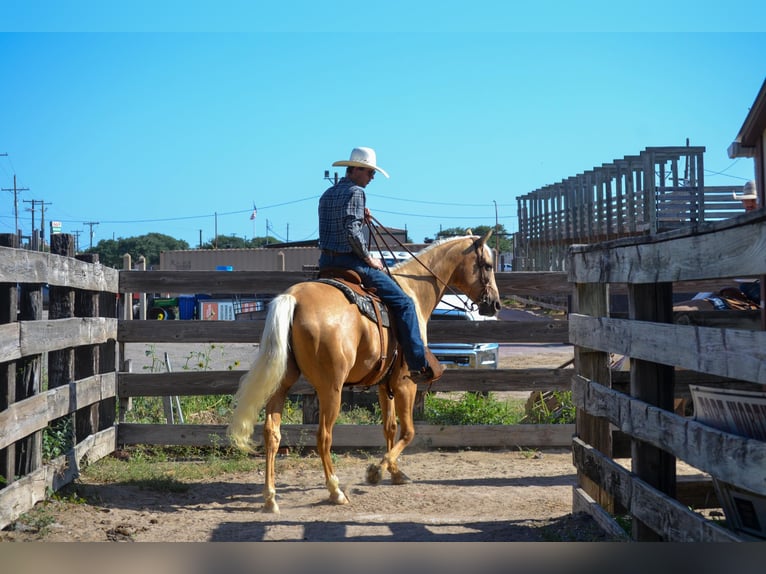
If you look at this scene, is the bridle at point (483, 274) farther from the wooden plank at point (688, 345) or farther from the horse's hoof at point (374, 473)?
the wooden plank at point (688, 345)

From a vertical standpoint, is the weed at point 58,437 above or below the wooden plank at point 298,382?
below

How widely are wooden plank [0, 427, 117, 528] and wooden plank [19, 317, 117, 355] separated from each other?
2.96 ft

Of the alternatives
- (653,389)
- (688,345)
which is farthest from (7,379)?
(688,345)

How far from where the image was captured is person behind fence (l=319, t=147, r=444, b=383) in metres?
7.18

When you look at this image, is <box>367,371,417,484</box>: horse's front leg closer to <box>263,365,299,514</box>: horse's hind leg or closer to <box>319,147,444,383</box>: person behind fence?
<box>319,147,444,383</box>: person behind fence

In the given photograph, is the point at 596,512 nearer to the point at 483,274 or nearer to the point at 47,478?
the point at 483,274

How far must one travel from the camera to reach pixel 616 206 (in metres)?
30.2

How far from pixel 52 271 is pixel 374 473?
126 inches

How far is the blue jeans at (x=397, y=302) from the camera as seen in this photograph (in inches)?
291

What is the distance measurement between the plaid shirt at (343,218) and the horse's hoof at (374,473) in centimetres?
187

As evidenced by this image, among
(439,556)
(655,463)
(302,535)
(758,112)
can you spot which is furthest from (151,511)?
(758,112)

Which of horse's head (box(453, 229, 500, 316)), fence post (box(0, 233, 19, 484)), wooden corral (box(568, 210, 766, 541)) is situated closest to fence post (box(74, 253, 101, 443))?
fence post (box(0, 233, 19, 484))

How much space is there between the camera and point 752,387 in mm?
6973

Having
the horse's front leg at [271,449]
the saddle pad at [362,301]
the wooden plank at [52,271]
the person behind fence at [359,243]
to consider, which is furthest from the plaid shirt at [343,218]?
the wooden plank at [52,271]
